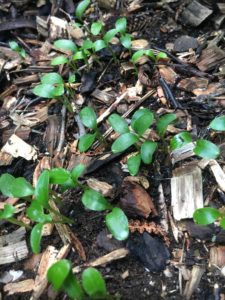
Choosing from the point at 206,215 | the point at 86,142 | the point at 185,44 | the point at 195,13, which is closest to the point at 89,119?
the point at 86,142

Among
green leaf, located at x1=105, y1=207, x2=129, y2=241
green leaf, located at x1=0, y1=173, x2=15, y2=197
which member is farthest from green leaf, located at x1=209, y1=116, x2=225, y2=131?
green leaf, located at x1=0, y1=173, x2=15, y2=197

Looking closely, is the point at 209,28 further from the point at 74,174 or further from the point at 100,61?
the point at 74,174

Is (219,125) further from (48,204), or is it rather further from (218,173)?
(48,204)

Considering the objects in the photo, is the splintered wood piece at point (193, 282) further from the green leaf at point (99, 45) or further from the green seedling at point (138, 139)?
the green leaf at point (99, 45)

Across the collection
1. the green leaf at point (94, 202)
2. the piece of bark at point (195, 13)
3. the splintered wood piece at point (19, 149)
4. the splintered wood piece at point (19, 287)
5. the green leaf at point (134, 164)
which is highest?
the piece of bark at point (195, 13)

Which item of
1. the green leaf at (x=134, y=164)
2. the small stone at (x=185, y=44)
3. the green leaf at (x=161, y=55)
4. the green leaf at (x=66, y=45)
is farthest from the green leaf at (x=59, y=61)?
the green leaf at (x=134, y=164)

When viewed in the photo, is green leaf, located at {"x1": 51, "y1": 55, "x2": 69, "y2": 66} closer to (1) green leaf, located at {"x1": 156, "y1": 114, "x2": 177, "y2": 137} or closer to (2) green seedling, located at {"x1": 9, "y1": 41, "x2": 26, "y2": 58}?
(2) green seedling, located at {"x1": 9, "y1": 41, "x2": 26, "y2": 58}

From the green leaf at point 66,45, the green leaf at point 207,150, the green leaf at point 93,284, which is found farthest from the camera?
the green leaf at point 66,45
